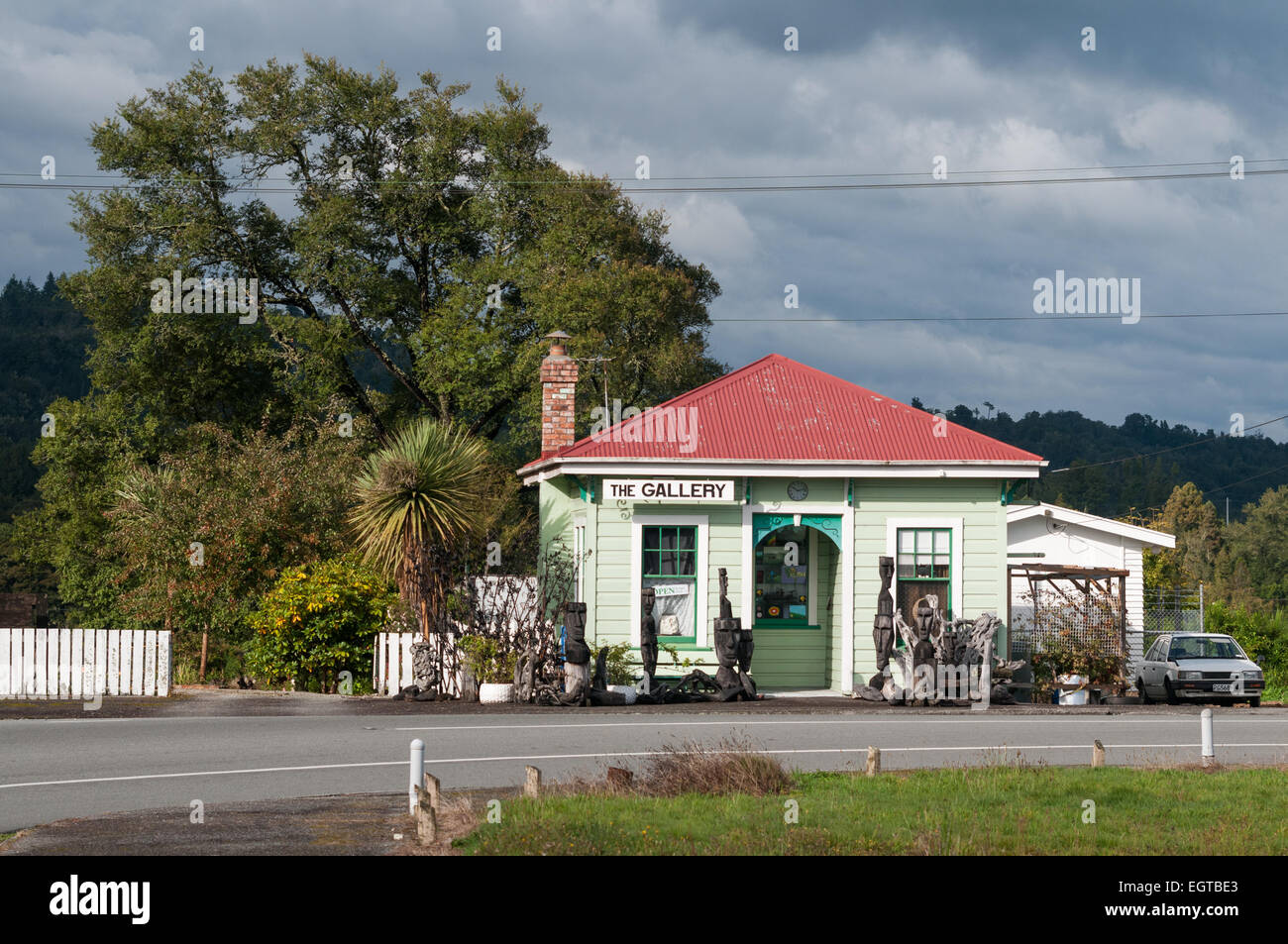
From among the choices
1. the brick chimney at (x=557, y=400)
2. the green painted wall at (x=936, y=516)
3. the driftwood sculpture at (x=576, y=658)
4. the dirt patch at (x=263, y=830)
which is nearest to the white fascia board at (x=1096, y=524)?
the green painted wall at (x=936, y=516)

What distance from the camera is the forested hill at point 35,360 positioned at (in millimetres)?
71875

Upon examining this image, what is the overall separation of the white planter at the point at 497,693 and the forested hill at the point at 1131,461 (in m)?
76.3

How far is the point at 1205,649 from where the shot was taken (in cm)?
2583

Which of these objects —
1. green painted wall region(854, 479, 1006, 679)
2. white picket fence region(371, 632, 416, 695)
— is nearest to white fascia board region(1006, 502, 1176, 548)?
green painted wall region(854, 479, 1006, 679)

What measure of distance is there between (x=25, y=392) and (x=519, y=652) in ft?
209

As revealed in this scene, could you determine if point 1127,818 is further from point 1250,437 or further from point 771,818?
point 1250,437

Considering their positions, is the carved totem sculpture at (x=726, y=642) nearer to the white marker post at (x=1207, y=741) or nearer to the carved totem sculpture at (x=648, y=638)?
the carved totem sculpture at (x=648, y=638)

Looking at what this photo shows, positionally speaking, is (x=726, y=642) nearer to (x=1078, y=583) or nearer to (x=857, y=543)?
(x=857, y=543)

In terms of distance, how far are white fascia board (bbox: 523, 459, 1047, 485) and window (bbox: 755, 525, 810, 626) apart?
6.65ft

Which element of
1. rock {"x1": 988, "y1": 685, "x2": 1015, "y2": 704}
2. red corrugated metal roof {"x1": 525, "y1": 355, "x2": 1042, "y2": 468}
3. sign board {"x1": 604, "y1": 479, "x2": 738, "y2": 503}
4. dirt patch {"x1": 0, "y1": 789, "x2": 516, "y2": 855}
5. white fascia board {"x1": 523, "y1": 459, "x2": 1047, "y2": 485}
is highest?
red corrugated metal roof {"x1": 525, "y1": 355, "x2": 1042, "y2": 468}

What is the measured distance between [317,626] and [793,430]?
9148mm

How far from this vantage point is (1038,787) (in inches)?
423

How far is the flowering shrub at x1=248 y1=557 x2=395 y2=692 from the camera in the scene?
22.4 meters

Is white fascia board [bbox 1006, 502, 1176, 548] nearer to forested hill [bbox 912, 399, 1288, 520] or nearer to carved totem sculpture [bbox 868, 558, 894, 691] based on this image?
carved totem sculpture [bbox 868, 558, 894, 691]
